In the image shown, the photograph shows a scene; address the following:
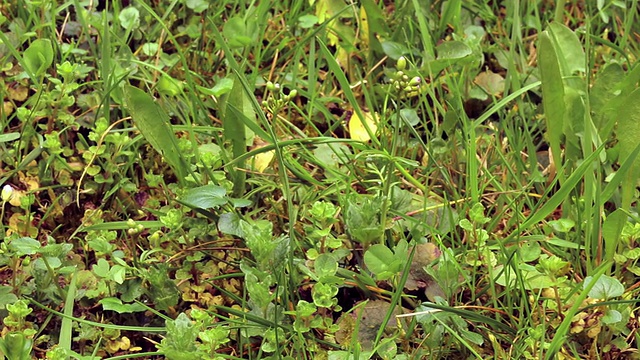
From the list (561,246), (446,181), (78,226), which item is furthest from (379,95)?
(78,226)

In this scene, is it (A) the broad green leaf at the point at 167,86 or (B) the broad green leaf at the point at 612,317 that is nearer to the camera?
(B) the broad green leaf at the point at 612,317

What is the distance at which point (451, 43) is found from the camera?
2074 millimetres

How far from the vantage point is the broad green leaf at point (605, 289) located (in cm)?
150

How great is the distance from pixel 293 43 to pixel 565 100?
786mm

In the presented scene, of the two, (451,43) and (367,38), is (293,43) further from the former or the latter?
(451,43)

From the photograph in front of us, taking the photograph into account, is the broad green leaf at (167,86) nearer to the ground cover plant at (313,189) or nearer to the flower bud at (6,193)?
the ground cover plant at (313,189)

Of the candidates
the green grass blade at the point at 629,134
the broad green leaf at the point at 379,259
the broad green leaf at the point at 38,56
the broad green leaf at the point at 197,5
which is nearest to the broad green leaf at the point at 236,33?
the broad green leaf at the point at 197,5

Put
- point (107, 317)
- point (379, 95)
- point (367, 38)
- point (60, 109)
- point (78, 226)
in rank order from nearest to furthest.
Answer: point (107, 317), point (78, 226), point (60, 109), point (379, 95), point (367, 38)

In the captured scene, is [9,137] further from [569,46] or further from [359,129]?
[569,46]

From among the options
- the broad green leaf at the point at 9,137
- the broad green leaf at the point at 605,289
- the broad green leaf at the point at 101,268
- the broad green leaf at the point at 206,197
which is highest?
the broad green leaf at the point at 9,137

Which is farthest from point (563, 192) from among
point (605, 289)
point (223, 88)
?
point (223, 88)

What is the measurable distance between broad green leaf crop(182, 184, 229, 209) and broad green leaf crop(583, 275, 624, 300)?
2.28 ft

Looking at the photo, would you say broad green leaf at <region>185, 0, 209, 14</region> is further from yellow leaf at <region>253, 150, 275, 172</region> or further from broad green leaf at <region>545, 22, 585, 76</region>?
broad green leaf at <region>545, 22, 585, 76</region>

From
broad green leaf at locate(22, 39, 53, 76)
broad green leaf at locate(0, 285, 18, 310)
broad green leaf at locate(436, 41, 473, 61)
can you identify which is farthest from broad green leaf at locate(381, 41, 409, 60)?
broad green leaf at locate(0, 285, 18, 310)
